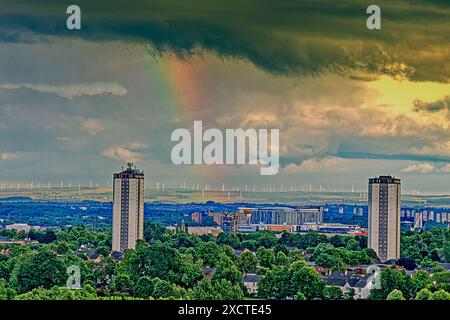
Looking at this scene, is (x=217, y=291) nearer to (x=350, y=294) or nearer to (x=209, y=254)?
(x=350, y=294)

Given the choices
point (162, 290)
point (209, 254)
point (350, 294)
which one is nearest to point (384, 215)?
point (209, 254)

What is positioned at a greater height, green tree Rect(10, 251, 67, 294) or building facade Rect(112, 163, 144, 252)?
building facade Rect(112, 163, 144, 252)

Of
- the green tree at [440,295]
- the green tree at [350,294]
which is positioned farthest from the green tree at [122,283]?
the green tree at [440,295]

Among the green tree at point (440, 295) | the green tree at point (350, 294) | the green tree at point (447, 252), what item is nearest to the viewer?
the green tree at point (440, 295)

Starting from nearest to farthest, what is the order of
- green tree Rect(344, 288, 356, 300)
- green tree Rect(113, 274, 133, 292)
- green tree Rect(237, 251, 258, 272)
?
green tree Rect(344, 288, 356, 300) → green tree Rect(113, 274, 133, 292) → green tree Rect(237, 251, 258, 272)

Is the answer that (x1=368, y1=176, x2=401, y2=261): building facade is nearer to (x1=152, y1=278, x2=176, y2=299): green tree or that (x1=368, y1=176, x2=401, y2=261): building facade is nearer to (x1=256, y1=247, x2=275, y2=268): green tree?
(x1=256, y1=247, x2=275, y2=268): green tree

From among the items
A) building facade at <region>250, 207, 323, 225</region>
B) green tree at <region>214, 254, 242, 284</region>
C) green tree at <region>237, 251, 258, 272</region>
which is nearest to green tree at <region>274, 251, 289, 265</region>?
green tree at <region>237, 251, 258, 272</region>

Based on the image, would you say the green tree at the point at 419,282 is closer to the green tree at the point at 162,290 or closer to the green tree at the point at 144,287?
the green tree at the point at 162,290
